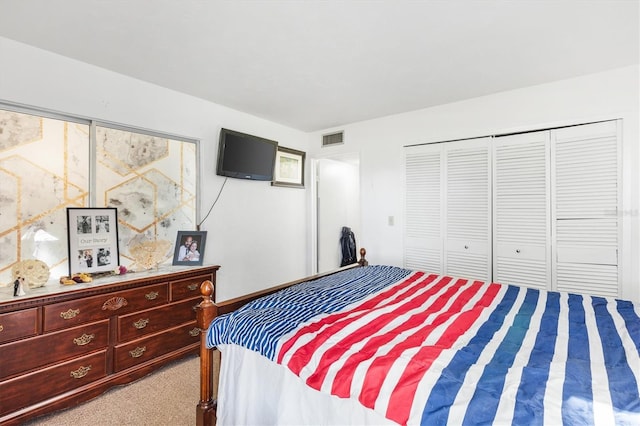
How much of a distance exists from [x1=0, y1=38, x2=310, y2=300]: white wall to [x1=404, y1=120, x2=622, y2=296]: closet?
1498 mm

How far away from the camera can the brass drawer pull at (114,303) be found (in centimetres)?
214

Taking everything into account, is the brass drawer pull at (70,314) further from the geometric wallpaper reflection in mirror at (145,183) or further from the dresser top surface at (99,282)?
the geometric wallpaper reflection in mirror at (145,183)

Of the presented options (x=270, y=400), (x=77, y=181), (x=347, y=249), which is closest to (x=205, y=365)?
(x=270, y=400)

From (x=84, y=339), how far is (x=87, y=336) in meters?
0.02

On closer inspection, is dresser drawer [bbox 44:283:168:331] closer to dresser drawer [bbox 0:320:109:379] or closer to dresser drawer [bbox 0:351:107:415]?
dresser drawer [bbox 0:320:109:379]

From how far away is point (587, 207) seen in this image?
2562 millimetres

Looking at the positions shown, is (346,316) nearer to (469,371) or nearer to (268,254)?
(469,371)

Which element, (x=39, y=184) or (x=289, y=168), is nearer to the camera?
(x=39, y=184)

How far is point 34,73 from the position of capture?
2061 mm

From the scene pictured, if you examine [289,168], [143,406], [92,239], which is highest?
[289,168]

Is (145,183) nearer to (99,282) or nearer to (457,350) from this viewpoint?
(99,282)

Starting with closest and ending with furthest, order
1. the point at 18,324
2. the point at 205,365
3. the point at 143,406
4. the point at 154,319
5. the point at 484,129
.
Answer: the point at 205,365 < the point at 18,324 < the point at 143,406 < the point at 154,319 < the point at 484,129

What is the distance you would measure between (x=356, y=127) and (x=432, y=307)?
2660 mm

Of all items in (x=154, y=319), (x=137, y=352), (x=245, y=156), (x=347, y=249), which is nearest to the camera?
(x=137, y=352)
